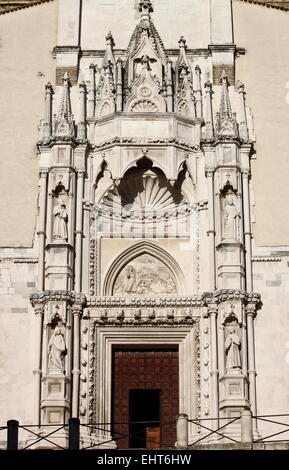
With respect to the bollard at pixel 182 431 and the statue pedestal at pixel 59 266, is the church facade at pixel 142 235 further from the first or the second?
the bollard at pixel 182 431

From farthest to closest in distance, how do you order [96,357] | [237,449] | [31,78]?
1. [31,78]
2. [96,357]
3. [237,449]

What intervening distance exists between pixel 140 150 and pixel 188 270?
2.42m

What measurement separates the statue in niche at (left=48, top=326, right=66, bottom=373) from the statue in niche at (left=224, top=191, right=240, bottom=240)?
11.6 ft

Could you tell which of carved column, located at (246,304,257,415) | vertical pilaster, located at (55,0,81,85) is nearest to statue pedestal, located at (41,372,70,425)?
carved column, located at (246,304,257,415)

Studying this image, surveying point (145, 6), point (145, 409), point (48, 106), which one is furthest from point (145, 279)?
point (145, 6)

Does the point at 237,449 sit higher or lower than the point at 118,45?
lower

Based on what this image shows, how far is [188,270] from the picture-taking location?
66.9 ft

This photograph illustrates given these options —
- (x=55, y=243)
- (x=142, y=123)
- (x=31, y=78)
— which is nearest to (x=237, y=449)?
(x=55, y=243)

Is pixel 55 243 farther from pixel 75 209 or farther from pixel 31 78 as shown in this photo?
pixel 31 78

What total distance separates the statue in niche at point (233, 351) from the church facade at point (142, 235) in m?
0.04

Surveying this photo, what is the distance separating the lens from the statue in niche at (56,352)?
1911 centimetres

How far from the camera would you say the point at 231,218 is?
66.0 feet

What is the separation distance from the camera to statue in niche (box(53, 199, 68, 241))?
19984 millimetres

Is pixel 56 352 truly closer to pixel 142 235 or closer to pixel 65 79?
pixel 142 235
